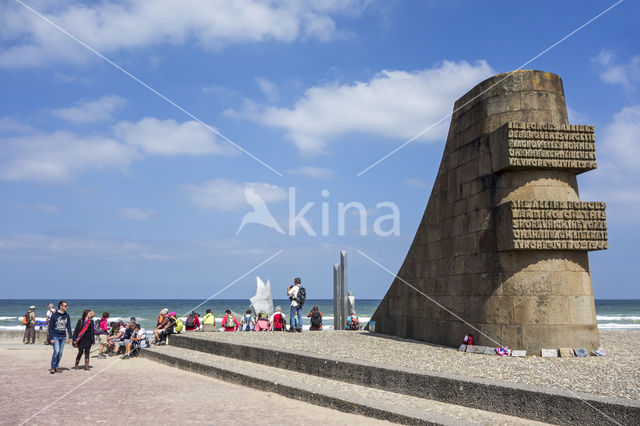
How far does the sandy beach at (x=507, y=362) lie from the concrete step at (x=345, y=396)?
0.75 metres

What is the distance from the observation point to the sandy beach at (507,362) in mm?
6578

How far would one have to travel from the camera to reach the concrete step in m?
6.14

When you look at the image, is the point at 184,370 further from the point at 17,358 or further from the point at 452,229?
the point at 452,229

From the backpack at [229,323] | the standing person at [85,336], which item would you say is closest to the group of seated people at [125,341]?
the standing person at [85,336]

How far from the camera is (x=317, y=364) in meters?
9.36

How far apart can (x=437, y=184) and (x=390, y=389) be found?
232 inches

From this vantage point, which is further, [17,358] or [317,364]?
[17,358]

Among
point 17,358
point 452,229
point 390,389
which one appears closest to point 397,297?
point 452,229

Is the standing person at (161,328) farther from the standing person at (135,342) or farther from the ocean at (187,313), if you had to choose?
the ocean at (187,313)

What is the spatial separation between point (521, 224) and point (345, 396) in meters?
4.51

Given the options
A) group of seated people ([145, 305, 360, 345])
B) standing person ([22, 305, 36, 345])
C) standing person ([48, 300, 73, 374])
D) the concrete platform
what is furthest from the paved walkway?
standing person ([22, 305, 36, 345])

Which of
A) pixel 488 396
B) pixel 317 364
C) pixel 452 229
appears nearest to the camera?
Result: pixel 488 396

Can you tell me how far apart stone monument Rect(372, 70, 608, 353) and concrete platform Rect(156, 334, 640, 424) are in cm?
268

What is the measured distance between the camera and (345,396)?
7.32 meters
